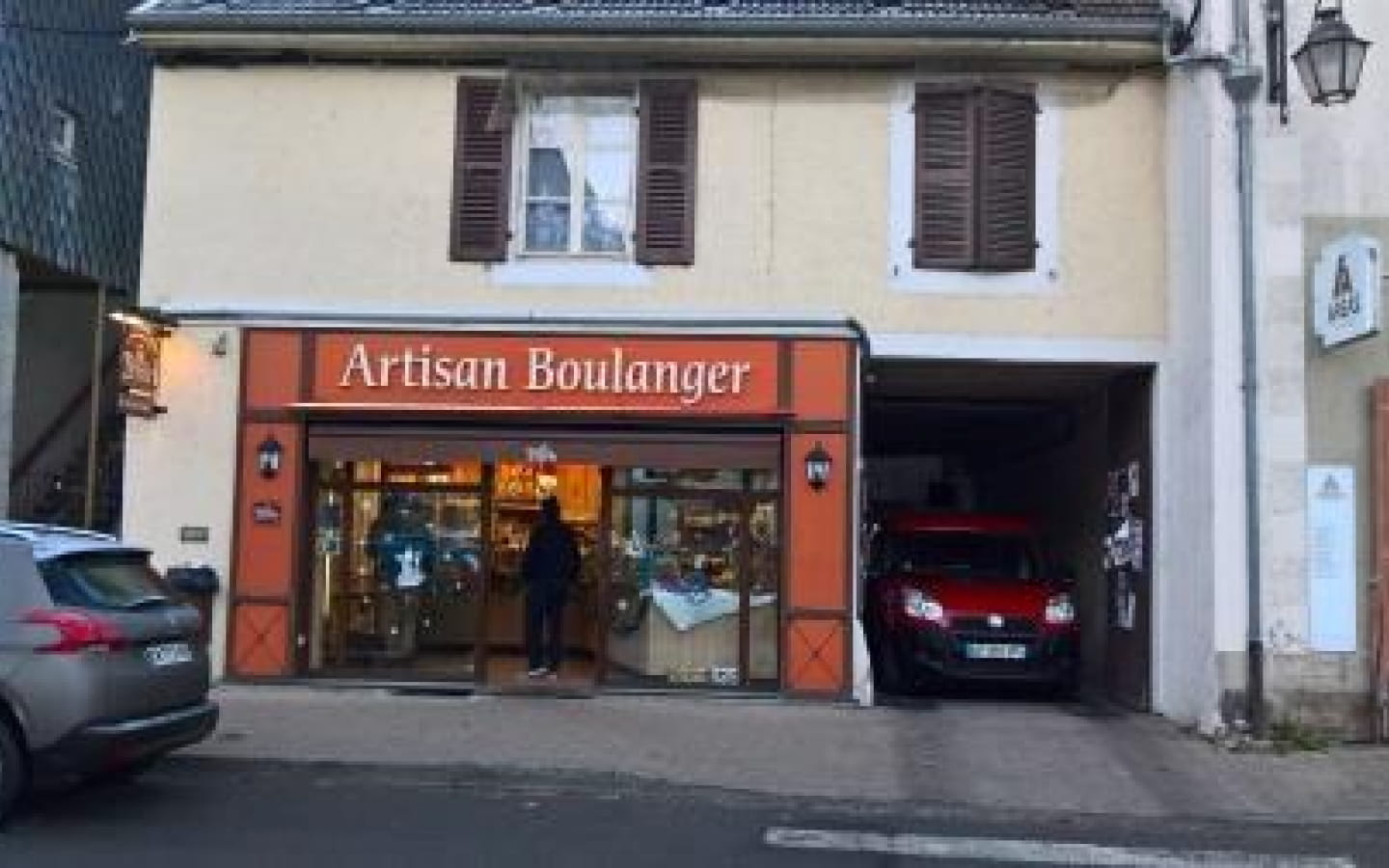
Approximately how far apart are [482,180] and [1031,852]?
28.2ft

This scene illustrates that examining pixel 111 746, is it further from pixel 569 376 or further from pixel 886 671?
pixel 886 671

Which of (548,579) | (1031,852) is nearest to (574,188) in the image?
(548,579)

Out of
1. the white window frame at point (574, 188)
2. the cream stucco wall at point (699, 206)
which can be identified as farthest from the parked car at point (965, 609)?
the white window frame at point (574, 188)

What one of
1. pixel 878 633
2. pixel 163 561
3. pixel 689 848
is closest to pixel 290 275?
pixel 163 561

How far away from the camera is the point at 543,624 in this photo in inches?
613

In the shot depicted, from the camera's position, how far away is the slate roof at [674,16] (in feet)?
49.1

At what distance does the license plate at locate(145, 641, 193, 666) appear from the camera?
9625 mm

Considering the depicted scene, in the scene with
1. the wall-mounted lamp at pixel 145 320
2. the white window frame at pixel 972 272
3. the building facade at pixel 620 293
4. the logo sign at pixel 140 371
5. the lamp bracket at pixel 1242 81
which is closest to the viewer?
the lamp bracket at pixel 1242 81

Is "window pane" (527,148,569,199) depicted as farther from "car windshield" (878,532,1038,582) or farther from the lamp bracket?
the lamp bracket

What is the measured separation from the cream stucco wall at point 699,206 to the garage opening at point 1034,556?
83 cm

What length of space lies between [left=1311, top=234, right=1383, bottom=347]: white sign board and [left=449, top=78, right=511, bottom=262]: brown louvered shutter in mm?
7028

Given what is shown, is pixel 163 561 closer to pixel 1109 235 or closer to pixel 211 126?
pixel 211 126

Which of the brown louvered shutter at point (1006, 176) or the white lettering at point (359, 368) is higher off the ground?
the brown louvered shutter at point (1006, 176)

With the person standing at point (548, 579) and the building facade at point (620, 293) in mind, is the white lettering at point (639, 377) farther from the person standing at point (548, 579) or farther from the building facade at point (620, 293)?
the person standing at point (548, 579)
